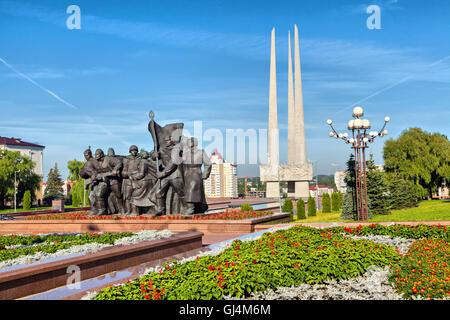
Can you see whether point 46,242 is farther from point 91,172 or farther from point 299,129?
point 299,129

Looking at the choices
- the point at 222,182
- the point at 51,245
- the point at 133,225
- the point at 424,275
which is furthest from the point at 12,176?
the point at 222,182

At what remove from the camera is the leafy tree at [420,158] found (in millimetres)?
29844

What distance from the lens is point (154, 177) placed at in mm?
14367

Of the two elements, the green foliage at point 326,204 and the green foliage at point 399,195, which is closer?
the green foliage at point 399,195

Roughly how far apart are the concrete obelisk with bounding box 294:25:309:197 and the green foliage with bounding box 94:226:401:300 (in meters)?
40.3

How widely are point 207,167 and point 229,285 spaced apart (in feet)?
28.9

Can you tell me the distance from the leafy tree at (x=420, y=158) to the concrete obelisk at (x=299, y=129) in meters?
15.2

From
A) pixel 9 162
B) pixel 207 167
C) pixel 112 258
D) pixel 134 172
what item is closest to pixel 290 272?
pixel 112 258

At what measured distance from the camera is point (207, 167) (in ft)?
44.1

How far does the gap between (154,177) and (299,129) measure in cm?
3511

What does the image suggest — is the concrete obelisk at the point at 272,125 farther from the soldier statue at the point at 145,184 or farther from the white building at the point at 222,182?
the white building at the point at 222,182

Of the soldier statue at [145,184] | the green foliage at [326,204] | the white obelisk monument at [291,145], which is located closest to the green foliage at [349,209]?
the green foliage at [326,204]

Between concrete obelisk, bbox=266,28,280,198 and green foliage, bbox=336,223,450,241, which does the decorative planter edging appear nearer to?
green foliage, bbox=336,223,450,241
